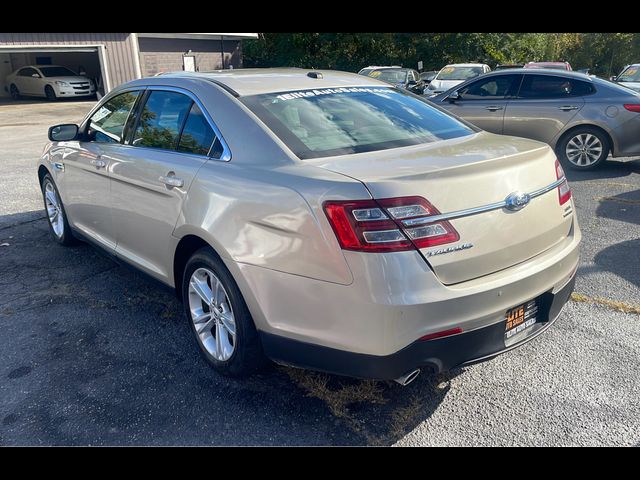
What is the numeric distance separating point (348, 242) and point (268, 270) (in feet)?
1.58

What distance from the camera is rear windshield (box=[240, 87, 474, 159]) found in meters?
2.84

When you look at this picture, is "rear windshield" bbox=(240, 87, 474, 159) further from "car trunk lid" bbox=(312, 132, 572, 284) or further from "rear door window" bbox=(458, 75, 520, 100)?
"rear door window" bbox=(458, 75, 520, 100)

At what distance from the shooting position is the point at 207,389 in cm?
298

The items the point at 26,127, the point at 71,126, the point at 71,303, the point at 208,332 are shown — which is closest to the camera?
the point at 208,332

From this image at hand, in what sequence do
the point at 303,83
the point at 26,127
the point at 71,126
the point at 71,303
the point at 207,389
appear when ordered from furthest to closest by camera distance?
1. the point at 26,127
2. the point at 71,126
3. the point at 71,303
4. the point at 303,83
5. the point at 207,389

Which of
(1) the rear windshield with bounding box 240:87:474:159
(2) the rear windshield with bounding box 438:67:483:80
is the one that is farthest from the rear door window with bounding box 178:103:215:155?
(2) the rear windshield with bounding box 438:67:483:80

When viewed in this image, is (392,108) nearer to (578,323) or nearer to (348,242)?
(348,242)

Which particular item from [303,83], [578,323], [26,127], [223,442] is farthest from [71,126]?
[26,127]

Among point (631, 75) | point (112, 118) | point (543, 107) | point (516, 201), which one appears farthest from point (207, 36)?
point (516, 201)

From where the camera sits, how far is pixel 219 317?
3023 mm

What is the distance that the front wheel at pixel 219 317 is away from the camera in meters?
2.78

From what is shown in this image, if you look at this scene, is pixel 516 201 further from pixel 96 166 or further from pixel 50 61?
pixel 50 61

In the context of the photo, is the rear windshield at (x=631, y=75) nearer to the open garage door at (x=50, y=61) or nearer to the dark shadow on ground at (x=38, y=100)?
the dark shadow on ground at (x=38, y=100)

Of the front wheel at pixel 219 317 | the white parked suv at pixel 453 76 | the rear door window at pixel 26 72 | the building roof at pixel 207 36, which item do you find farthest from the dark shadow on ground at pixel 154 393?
the rear door window at pixel 26 72
